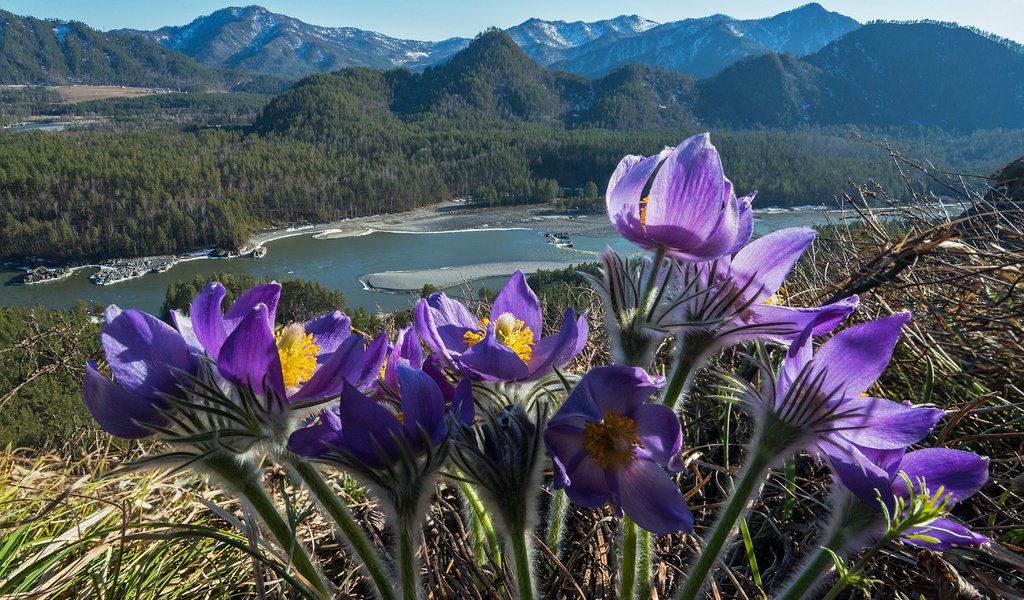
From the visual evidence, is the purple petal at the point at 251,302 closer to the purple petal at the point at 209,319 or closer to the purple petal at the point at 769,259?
the purple petal at the point at 209,319

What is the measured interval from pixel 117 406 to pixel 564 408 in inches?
17.7

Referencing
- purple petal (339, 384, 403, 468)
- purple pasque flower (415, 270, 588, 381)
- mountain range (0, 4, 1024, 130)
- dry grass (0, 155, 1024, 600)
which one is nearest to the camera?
purple petal (339, 384, 403, 468)

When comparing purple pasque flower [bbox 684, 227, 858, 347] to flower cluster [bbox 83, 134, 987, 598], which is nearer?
flower cluster [bbox 83, 134, 987, 598]

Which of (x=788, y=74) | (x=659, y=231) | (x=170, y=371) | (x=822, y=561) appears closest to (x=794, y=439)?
(x=822, y=561)

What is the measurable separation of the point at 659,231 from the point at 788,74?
132 m

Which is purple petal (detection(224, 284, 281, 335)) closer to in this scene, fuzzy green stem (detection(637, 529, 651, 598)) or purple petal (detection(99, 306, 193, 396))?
purple petal (detection(99, 306, 193, 396))

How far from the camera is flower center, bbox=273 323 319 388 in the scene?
0.70 m

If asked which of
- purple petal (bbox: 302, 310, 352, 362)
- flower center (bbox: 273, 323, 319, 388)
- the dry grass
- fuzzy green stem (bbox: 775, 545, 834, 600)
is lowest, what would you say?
the dry grass

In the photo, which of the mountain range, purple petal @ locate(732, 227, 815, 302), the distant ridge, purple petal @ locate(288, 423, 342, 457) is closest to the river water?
purple petal @ locate(732, 227, 815, 302)

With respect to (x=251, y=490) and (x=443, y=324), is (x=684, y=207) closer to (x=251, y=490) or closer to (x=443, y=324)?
(x=443, y=324)

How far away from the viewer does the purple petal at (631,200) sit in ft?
2.51

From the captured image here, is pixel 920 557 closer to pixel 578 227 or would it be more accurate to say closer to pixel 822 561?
pixel 822 561

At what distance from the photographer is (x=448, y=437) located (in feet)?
1.99

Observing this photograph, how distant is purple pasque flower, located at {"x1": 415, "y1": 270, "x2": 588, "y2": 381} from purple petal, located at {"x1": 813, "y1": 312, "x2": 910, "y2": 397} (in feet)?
0.89
